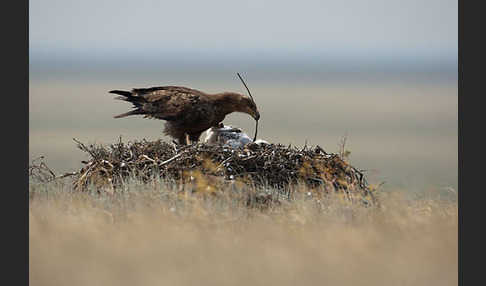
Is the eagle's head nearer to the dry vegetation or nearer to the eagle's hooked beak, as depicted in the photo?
the eagle's hooked beak

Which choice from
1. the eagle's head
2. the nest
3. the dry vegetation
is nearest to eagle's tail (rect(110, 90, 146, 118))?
the nest

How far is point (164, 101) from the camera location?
1087cm

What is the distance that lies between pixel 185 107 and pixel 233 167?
1.40 metres

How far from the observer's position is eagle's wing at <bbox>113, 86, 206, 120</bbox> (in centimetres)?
1077

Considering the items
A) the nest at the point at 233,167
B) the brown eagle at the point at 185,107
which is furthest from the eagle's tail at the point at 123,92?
the nest at the point at 233,167

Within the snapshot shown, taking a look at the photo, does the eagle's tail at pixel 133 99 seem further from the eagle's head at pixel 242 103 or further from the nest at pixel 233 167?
the eagle's head at pixel 242 103

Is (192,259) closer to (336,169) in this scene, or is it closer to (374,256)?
(374,256)

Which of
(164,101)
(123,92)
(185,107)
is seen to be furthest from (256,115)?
(123,92)

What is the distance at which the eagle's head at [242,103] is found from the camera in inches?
432

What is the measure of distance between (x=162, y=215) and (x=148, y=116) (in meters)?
2.97

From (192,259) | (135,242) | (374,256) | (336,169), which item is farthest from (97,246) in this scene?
(336,169)

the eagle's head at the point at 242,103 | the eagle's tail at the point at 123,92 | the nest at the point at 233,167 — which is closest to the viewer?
the nest at the point at 233,167

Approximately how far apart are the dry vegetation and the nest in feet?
1.89

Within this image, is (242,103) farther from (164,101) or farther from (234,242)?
(234,242)
